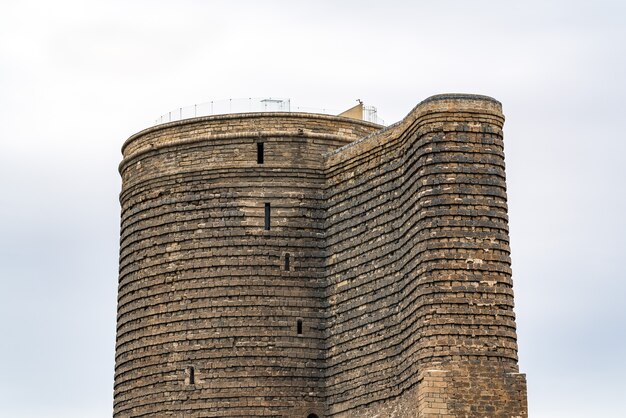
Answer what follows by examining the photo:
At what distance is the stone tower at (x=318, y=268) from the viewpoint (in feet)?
A: 147

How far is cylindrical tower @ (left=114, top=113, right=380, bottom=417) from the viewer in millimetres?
51531

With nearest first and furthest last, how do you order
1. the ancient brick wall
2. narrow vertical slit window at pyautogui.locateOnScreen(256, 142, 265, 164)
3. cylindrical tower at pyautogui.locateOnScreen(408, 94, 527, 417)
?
cylindrical tower at pyautogui.locateOnScreen(408, 94, 527, 417) → the ancient brick wall → narrow vertical slit window at pyautogui.locateOnScreen(256, 142, 265, 164)

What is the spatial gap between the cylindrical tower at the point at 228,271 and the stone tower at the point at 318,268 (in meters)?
0.05

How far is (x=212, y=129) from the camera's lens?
5438 centimetres

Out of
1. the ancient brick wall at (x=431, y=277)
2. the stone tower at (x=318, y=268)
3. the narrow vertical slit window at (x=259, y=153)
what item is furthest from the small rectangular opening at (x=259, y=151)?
the ancient brick wall at (x=431, y=277)

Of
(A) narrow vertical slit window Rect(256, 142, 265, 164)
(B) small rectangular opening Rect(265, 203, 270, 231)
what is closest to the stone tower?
(B) small rectangular opening Rect(265, 203, 270, 231)

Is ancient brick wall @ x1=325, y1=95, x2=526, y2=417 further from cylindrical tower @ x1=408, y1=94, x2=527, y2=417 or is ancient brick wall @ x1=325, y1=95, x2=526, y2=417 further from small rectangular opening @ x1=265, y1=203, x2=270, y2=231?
small rectangular opening @ x1=265, y1=203, x2=270, y2=231

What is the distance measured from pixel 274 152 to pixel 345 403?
8714mm

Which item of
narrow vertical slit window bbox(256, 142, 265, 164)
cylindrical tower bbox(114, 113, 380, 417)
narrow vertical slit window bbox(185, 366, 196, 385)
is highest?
narrow vertical slit window bbox(256, 142, 265, 164)

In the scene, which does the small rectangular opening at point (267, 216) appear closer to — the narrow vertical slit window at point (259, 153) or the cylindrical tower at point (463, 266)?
the narrow vertical slit window at point (259, 153)

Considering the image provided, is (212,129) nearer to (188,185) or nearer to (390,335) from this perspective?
(188,185)

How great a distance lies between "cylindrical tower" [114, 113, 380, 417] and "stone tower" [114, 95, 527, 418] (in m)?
0.05

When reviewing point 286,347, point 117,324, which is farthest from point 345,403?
point 117,324

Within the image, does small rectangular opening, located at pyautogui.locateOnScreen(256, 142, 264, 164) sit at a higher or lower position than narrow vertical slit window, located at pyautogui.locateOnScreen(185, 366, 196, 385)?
higher
